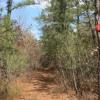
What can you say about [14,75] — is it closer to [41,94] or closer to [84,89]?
[41,94]

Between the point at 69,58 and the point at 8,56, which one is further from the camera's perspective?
the point at 8,56

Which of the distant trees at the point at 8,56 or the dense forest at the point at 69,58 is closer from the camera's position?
the dense forest at the point at 69,58

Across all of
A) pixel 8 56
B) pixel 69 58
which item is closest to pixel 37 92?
pixel 8 56

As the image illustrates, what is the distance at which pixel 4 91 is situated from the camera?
16.2 metres

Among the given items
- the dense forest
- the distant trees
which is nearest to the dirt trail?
the dense forest

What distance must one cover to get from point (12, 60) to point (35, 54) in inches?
592

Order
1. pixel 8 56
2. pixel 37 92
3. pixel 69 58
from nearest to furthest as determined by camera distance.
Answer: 1. pixel 69 58
2. pixel 8 56
3. pixel 37 92

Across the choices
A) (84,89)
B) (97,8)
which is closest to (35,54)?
(84,89)

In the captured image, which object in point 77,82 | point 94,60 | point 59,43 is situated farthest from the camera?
point 59,43

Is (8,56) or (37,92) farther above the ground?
(8,56)

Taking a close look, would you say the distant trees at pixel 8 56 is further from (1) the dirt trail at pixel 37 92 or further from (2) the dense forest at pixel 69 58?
(1) the dirt trail at pixel 37 92

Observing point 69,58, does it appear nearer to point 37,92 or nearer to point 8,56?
point 8,56

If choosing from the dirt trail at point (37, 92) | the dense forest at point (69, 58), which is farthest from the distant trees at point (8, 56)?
the dirt trail at point (37, 92)

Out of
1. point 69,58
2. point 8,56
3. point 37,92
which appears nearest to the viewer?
point 69,58
